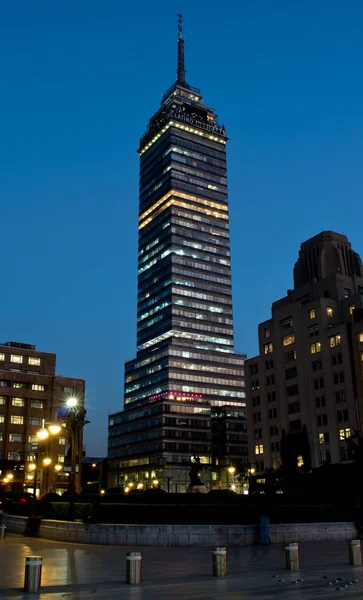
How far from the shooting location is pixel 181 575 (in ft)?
57.1

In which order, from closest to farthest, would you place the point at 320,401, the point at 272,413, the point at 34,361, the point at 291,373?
the point at 320,401
the point at 291,373
the point at 272,413
the point at 34,361

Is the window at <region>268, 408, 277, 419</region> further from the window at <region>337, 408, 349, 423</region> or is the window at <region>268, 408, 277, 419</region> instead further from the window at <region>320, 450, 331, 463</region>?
the window at <region>337, 408, 349, 423</region>

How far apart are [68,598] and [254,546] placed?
1562cm

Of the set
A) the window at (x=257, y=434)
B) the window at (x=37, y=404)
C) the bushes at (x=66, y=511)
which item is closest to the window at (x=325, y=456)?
the window at (x=257, y=434)

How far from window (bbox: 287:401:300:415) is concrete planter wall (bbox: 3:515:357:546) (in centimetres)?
7103

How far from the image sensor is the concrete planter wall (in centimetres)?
2734

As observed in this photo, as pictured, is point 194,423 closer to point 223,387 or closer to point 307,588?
point 223,387

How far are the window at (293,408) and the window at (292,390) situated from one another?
171 centimetres

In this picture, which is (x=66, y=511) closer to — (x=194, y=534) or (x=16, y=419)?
(x=194, y=534)

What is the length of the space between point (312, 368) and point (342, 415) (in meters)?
10.6

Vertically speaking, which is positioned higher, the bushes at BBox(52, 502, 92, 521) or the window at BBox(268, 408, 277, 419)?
the window at BBox(268, 408, 277, 419)

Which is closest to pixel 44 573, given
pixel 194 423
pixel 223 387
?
pixel 194 423

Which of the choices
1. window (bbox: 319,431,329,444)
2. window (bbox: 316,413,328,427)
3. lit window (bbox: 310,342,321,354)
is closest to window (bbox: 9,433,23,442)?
window (bbox: 316,413,328,427)

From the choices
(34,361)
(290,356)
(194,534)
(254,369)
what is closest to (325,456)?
(290,356)
